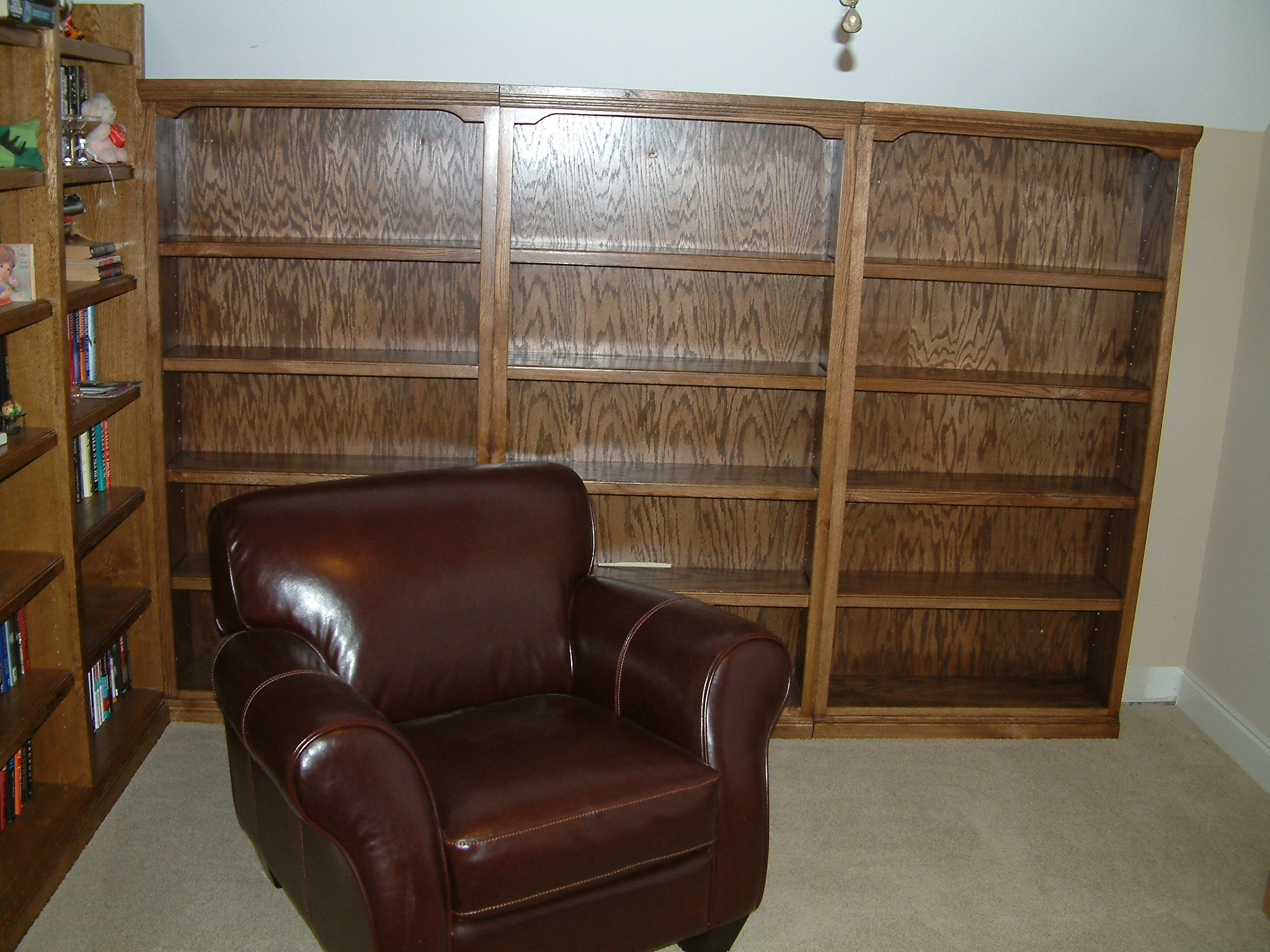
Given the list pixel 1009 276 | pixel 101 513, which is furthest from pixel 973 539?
pixel 101 513

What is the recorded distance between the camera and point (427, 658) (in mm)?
2328

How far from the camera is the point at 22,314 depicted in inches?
86.4

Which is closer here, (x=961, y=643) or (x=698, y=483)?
(x=698, y=483)

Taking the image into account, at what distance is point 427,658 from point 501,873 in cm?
58

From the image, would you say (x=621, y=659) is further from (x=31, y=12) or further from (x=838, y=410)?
(x=31, y=12)

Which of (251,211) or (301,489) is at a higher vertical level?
(251,211)

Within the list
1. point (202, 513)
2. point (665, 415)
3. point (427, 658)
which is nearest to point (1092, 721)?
point (665, 415)

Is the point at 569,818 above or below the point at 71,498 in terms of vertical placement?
below

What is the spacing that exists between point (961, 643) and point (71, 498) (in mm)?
2451

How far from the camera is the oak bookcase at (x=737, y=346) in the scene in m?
2.95

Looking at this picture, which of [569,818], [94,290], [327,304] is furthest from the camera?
[327,304]

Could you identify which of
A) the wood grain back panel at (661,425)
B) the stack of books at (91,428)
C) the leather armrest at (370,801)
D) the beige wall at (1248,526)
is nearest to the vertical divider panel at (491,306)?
the wood grain back panel at (661,425)

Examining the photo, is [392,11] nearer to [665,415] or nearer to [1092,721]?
[665,415]

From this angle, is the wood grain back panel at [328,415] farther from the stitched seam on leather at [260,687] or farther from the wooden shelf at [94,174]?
the stitched seam on leather at [260,687]
